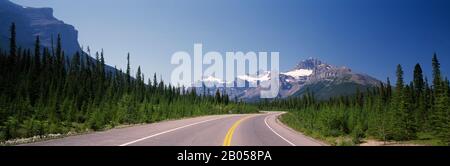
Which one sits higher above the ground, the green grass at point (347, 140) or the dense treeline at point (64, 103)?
the dense treeline at point (64, 103)

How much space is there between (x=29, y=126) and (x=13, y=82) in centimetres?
5062

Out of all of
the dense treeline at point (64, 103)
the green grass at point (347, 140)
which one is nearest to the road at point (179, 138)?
the green grass at point (347, 140)

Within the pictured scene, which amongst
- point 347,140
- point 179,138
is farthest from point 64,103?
point 347,140

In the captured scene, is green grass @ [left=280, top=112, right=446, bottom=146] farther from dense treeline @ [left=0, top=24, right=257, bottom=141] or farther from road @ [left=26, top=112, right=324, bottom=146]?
dense treeline @ [left=0, top=24, right=257, bottom=141]

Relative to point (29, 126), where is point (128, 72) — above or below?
above

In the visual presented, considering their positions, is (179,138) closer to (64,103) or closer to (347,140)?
(347,140)

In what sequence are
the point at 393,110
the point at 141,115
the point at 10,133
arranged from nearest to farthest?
the point at 10,133, the point at 393,110, the point at 141,115

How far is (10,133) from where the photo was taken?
19812 mm

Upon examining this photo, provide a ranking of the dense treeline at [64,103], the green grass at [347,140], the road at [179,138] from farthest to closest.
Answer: the dense treeline at [64,103] < the green grass at [347,140] < the road at [179,138]

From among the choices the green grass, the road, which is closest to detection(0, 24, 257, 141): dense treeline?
the road

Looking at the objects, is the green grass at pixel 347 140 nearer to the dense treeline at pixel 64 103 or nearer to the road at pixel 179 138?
the road at pixel 179 138

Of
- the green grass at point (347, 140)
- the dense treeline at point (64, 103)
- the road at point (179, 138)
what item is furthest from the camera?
the dense treeline at point (64, 103)
